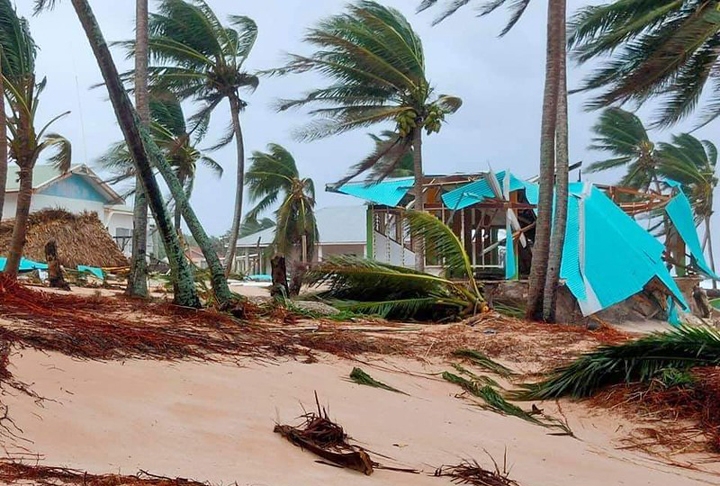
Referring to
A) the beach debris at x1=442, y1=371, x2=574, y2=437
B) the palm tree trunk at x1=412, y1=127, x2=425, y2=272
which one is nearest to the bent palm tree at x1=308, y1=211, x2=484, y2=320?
the palm tree trunk at x1=412, y1=127, x2=425, y2=272

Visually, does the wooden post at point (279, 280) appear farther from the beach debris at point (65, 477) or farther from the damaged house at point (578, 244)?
the beach debris at point (65, 477)

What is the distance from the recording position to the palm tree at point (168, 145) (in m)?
20.9

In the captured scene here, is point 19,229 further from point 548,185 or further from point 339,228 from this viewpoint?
point 339,228

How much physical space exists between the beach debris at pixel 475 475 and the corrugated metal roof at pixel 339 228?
26684 millimetres

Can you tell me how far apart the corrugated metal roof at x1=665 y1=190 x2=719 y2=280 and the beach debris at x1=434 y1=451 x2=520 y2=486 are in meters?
16.1

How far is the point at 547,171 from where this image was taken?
11562 mm

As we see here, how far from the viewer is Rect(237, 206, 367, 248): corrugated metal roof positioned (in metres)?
31.5

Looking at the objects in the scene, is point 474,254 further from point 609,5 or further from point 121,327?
point 121,327

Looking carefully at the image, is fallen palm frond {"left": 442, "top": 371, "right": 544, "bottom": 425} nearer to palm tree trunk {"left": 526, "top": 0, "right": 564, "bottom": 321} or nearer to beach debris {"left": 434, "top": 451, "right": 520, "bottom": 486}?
beach debris {"left": 434, "top": 451, "right": 520, "bottom": 486}

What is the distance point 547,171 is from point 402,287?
3.21 m

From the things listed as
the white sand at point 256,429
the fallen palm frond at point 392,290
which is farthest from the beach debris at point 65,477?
the fallen palm frond at point 392,290

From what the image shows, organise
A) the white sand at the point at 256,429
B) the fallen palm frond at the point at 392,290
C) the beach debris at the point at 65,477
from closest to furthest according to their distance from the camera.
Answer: the beach debris at the point at 65,477 < the white sand at the point at 256,429 < the fallen palm frond at the point at 392,290

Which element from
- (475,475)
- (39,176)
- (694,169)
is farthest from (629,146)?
(475,475)

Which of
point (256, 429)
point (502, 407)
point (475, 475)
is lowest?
point (502, 407)
